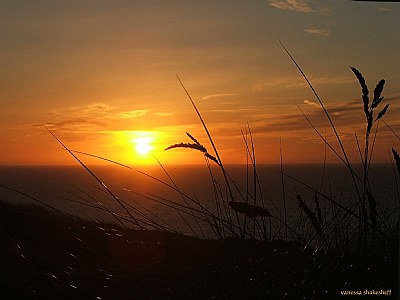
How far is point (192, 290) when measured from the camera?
115 centimetres

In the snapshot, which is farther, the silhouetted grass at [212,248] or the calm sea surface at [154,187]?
the calm sea surface at [154,187]

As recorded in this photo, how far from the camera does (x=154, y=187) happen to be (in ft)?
4.19

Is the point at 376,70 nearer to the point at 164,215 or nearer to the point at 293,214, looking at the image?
the point at 293,214

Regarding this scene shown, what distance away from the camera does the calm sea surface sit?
4.16 ft

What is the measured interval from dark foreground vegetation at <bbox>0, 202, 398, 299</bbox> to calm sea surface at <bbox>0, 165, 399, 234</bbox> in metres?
0.05

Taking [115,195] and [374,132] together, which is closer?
[115,195]

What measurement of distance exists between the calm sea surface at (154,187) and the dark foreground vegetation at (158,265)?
0.05 m

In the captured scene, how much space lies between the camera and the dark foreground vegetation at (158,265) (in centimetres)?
112

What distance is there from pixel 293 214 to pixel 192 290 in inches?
14.0

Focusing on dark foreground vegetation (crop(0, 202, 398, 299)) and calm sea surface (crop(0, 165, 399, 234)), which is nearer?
dark foreground vegetation (crop(0, 202, 398, 299))

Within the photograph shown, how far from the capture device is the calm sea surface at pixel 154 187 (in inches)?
49.9

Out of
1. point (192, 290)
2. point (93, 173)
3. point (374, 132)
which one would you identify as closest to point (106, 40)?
point (93, 173)

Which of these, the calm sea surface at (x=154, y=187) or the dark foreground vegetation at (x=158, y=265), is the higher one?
the calm sea surface at (x=154, y=187)

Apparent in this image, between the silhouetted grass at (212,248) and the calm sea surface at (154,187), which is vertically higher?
the calm sea surface at (154,187)
